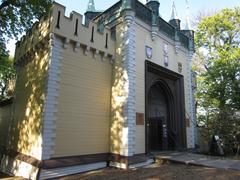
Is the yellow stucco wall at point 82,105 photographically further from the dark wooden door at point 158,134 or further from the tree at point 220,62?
the tree at point 220,62

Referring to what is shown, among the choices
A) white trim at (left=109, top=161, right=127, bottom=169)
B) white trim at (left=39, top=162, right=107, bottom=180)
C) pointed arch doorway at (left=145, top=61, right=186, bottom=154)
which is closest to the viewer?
white trim at (left=39, top=162, right=107, bottom=180)

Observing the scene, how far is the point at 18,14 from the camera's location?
452 inches

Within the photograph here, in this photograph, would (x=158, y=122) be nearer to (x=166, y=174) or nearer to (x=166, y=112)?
(x=166, y=112)

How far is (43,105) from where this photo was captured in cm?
835

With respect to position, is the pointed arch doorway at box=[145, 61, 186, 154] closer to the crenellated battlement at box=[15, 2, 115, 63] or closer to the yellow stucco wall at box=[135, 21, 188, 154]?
the yellow stucco wall at box=[135, 21, 188, 154]

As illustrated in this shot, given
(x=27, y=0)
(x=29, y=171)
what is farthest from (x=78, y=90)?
(x=27, y=0)

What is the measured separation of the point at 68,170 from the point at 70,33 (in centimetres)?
593

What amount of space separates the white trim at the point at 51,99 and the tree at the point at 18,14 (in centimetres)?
273

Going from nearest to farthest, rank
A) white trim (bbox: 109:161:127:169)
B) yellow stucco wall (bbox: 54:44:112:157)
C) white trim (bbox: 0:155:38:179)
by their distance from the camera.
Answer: white trim (bbox: 0:155:38:179)
yellow stucco wall (bbox: 54:44:112:157)
white trim (bbox: 109:161:127:169)

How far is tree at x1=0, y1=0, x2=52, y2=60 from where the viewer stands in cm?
1076

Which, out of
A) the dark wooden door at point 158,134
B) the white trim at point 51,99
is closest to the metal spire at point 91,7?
the white trim at point 51,99

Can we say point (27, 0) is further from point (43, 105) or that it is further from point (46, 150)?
point (46, 150)

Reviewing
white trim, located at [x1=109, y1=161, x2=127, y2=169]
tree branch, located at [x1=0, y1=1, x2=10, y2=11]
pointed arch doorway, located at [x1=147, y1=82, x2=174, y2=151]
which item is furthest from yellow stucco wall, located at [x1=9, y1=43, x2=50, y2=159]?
pointed arch doorway, located at [x1=147, y1=82, x2=174, y2=151]

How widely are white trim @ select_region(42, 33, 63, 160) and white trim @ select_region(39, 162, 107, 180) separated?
0.56 metres
